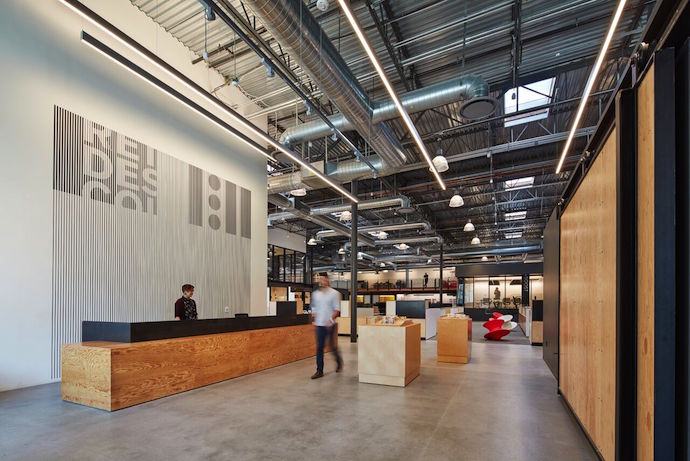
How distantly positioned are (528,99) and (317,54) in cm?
524

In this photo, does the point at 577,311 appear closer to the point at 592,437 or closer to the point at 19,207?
the point at 592,437

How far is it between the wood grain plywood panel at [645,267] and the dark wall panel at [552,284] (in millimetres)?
3247

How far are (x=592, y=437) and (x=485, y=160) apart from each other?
8.84 meters

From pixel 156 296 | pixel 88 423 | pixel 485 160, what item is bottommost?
pixel 88 423

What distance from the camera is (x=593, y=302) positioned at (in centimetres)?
296

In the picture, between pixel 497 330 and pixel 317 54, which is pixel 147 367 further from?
pixel 497 330

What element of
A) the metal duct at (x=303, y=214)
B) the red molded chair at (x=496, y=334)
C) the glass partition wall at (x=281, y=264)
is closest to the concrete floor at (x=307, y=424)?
the red molded chair at (x=496, y=334)

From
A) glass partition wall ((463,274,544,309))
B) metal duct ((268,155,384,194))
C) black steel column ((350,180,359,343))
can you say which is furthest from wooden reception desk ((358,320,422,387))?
glass partition wall ((463,274,544,309))

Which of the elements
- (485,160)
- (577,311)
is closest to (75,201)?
(577,311)

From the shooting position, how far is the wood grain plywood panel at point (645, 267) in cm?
177

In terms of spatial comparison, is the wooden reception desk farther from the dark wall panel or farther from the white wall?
the white wall

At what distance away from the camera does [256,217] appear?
9797mm

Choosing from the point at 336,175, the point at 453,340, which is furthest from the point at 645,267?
the point at 336,175

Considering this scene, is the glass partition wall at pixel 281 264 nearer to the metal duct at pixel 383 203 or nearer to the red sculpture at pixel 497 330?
the metal duct at pixel 383 203
